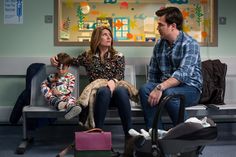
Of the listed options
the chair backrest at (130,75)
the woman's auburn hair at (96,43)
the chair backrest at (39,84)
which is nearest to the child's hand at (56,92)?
the chair backrest at (39,84)

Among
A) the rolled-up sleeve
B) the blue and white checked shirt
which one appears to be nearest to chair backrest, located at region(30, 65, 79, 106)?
the blue and white checked shirt

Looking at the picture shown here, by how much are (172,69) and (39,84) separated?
51.1 inches

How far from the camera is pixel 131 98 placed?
3430 mm

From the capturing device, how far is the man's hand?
9.87 feet

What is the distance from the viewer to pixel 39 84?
3.77 meters

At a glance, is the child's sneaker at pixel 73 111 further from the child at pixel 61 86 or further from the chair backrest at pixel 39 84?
the chair backrest at pixel 39 84

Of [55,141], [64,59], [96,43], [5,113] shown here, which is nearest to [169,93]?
[96,43]

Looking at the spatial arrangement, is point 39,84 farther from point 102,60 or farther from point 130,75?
point 130,75

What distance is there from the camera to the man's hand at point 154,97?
3010 mm

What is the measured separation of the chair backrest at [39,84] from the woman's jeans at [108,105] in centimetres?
62

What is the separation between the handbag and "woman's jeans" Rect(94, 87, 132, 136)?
1.65 feet

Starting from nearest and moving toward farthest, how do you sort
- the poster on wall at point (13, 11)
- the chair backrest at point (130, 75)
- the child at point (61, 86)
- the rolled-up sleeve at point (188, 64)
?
the rolled-up sleeve at point (188, 64) → the child at point (61, 86) → the chair backrest at point (130, 75) → the poster on wall at point (13, 11)

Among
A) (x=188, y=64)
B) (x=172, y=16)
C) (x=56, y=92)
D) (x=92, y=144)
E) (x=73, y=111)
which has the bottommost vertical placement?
(x=92, y=144)

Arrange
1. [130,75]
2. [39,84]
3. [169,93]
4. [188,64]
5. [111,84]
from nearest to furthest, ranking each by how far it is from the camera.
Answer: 1. [169,93]
2. [188,64]
3. [111,84]
4. [39,84]
5. [130,75]
